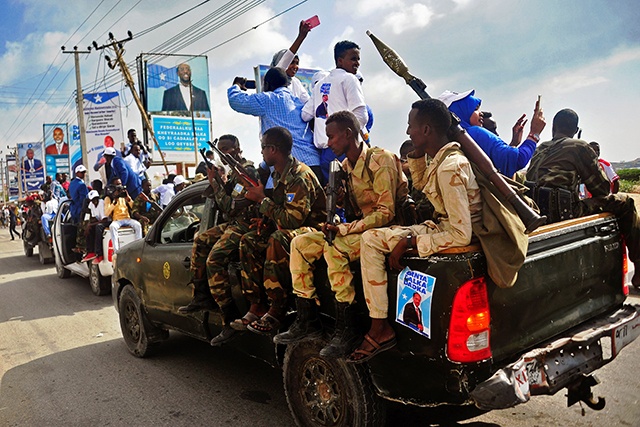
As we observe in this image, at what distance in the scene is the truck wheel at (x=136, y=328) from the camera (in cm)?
525

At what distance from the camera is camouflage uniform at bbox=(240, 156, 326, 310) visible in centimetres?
340

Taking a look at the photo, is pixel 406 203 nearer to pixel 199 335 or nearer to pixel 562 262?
pixel 562 262

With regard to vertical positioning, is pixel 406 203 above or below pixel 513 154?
below

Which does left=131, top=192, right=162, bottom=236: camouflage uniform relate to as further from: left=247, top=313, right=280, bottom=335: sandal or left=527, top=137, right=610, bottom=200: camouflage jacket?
left=527, top=137, right=610, bottom=200: camouflage jacket

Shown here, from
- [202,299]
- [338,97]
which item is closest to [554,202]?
[338,97]

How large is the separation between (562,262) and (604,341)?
0.54 metres

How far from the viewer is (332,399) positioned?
10.2 feet

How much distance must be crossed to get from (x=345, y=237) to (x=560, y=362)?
1293 millimetres

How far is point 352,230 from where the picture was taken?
300 cm

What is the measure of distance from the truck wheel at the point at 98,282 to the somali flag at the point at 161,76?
75.9 ft

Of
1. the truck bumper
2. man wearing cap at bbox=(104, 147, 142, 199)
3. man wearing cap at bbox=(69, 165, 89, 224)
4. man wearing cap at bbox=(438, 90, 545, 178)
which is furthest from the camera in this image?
man wearing cap at bbox=(69, 165, 89, 224)

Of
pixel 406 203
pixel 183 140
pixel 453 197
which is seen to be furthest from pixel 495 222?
pixel 183 140

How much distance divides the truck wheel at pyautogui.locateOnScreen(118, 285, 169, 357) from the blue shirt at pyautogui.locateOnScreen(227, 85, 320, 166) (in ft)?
7.34

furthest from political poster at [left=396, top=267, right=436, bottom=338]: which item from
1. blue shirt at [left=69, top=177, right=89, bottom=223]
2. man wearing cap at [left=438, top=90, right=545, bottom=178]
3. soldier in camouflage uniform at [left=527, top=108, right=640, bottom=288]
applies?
blue shirt at [left=69, top=177, right=89, bottom=223]
